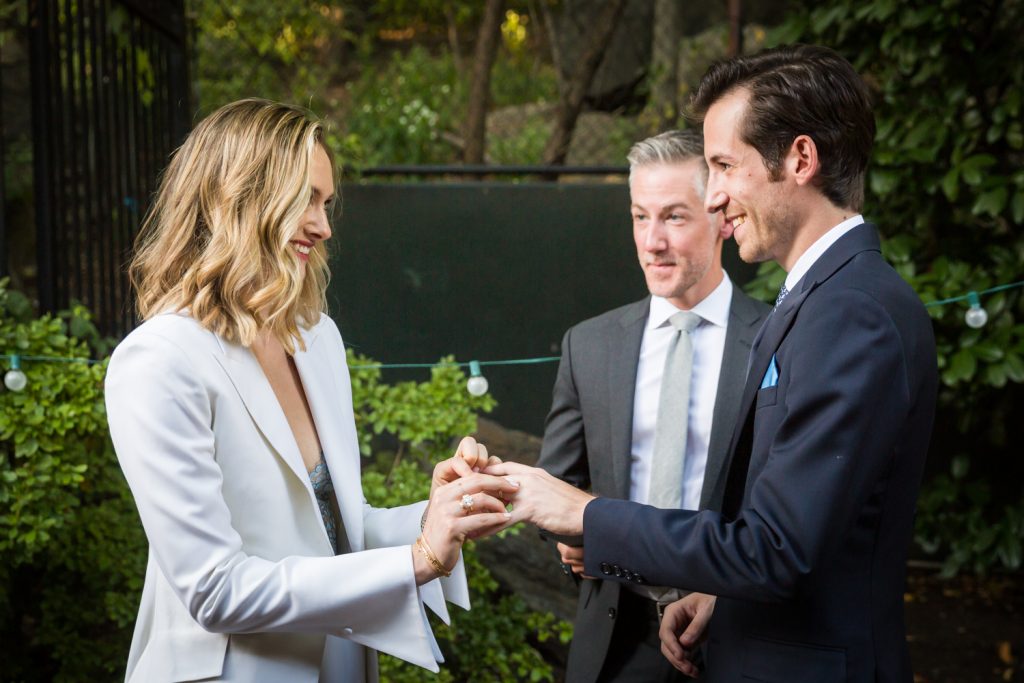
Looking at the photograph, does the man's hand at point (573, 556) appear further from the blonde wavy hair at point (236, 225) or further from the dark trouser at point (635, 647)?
the blonde wavy hair at point (236, 225)

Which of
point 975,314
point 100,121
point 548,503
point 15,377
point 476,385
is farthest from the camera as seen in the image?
point 100,121

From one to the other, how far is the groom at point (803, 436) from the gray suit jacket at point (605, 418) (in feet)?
1.72

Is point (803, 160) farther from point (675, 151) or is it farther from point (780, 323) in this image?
point (675, 151)

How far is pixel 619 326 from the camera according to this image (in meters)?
2.97

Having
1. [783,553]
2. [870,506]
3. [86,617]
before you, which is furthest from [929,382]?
[86,617]

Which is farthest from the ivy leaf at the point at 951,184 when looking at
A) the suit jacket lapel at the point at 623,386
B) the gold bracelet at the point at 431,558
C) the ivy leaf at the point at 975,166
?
the gold bracelet at the point at 431,558

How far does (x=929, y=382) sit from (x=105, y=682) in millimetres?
3159

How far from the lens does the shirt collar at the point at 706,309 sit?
2910 millimetres

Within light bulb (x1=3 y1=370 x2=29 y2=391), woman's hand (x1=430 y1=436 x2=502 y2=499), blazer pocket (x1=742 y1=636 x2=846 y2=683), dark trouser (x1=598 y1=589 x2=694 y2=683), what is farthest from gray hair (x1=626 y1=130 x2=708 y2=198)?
light bulb (x1=3 y1=370 x2=29 y2=391)

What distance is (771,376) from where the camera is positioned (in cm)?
204

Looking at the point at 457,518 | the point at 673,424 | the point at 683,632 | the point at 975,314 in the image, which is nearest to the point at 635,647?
the point at 683,632

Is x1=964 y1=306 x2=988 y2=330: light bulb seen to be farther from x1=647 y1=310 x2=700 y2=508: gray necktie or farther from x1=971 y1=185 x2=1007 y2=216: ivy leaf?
x1=647 y1=310 x2=700 y2=508: gray necktie

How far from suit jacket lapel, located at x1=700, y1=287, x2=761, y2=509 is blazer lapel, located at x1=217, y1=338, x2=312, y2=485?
1.02 m

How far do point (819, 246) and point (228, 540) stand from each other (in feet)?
4.08
